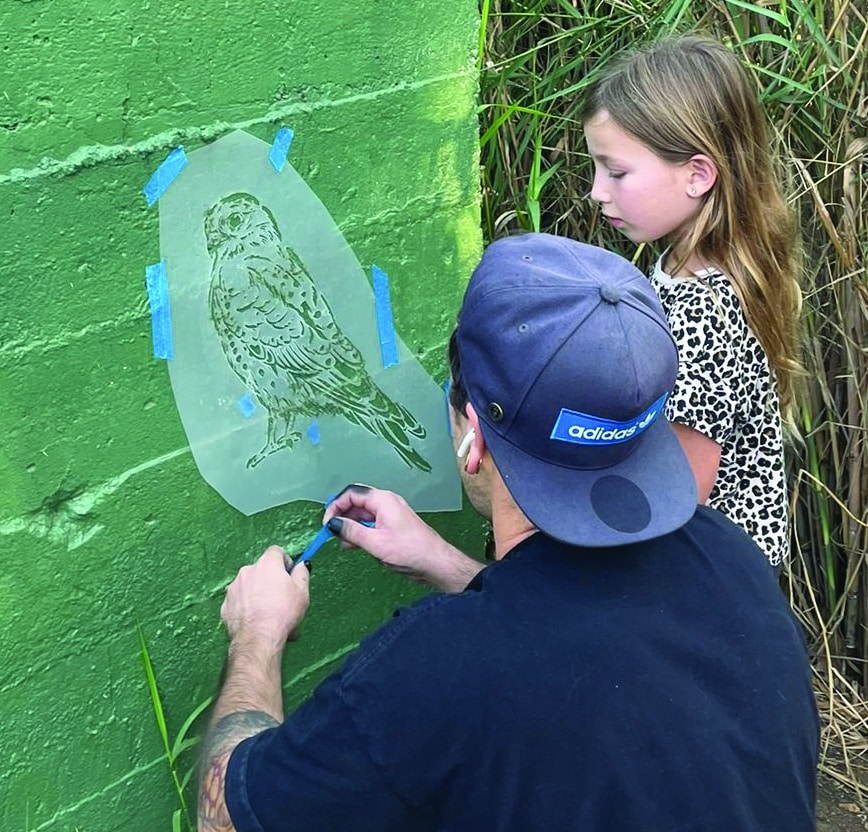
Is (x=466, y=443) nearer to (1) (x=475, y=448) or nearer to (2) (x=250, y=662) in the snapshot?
(1) (x=475, y=448)

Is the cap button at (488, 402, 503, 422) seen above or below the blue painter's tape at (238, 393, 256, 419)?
above

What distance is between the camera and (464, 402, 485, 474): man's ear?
1.48 meters

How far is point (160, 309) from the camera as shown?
1754mm

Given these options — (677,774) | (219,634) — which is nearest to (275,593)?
(219,634)

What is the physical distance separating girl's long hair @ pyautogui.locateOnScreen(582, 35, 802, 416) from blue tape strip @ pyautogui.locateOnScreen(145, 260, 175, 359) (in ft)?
3.17

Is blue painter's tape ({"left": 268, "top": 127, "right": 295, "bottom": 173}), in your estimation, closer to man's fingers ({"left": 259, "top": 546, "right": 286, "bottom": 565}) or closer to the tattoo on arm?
man's fingers ({"left": 259, "top": 546, "right": 286, "bottom": 565})

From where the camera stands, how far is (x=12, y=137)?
151 centimetres

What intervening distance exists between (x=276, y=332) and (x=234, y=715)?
0.68 m

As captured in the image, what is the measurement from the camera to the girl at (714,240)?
2105mm

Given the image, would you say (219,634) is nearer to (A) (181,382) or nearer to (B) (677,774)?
(A) (181,382)

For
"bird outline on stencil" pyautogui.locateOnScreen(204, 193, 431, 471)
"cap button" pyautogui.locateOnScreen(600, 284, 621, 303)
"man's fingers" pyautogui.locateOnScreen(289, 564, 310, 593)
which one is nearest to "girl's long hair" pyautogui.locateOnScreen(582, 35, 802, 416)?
"bird outline on stencil" pyautogui.locateOnScreen(204, 193, 431, 471)

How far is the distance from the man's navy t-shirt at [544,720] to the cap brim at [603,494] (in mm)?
37

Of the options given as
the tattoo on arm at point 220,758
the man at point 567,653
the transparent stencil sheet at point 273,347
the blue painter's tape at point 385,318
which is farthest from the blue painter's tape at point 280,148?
the tattoo on arm at point 220,758

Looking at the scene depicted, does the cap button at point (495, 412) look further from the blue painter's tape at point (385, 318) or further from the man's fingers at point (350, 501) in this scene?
the blue painter's tape at point (385, 318)
